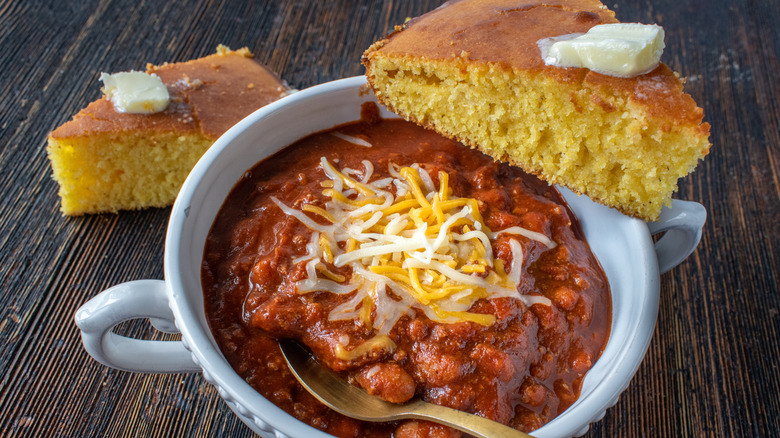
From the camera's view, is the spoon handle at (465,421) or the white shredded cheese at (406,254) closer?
the spoon handle at (465,421)

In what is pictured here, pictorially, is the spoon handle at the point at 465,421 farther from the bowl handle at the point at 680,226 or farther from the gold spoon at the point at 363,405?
the bowl handle at the point at 680,226

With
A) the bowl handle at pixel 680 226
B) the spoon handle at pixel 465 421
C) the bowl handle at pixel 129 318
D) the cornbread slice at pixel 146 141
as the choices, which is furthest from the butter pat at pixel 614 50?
the cornbread slice at pixel 146 141

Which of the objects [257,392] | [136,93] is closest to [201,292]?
[257,392]

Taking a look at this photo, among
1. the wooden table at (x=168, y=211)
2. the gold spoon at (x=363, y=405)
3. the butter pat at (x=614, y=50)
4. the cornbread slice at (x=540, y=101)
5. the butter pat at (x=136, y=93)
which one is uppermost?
the butter pat at (x=614, y=50)

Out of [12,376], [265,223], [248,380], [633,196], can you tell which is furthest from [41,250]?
[633,196]

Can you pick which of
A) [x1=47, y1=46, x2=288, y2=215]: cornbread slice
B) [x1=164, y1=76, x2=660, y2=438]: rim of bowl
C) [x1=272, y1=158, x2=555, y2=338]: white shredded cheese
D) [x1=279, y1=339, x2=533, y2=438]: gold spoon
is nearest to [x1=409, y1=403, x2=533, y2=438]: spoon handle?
[x1=279, y1=339, x2=533, y2=438]: gold spoon

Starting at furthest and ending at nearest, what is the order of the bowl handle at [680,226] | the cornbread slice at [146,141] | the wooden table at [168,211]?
the cornbread slice at [146,141]
the wooden table at [168,211]
the bowl handle at [680,226]

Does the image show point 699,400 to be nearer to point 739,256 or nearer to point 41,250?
point 739,256
